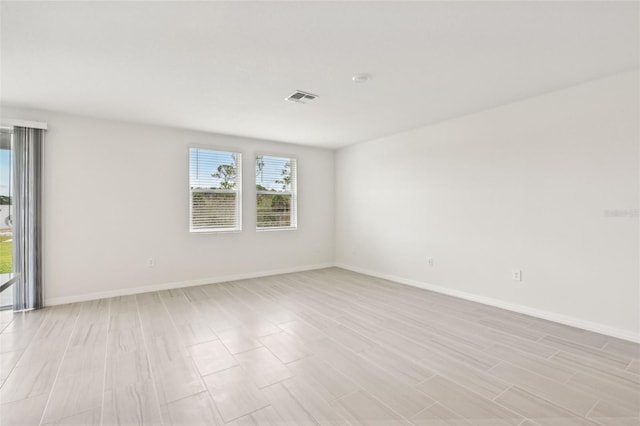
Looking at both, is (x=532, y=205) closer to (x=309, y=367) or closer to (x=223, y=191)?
(x=309, y=367)

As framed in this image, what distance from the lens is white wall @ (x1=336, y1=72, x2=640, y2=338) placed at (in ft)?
9.12

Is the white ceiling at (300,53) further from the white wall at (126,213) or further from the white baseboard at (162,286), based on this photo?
the white baseboard at (162,286)

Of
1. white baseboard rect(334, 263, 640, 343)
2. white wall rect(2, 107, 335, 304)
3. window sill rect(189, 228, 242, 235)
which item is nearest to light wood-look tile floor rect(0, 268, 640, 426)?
white baseboard rect(334, 263, 640, 343)

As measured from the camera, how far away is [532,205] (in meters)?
3.34

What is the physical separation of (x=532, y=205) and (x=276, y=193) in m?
3.88

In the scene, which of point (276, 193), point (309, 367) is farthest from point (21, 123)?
point (309, 367)

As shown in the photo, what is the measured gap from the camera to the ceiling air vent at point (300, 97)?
3172mm

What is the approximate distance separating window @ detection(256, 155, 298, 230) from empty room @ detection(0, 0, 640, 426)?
59mm

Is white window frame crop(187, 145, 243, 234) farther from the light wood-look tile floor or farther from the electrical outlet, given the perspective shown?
the electrical outlet

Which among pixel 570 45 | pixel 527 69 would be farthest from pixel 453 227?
pixel 570 45

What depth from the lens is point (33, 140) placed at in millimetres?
3564

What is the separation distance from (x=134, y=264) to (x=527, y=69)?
5.13 m

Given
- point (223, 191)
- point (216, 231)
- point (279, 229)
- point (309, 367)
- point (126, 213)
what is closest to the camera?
point (309, 367)

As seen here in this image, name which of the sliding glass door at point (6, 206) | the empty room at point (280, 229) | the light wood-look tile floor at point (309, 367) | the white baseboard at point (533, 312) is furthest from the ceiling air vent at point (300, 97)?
the sliding glass door at point (6, 206)
